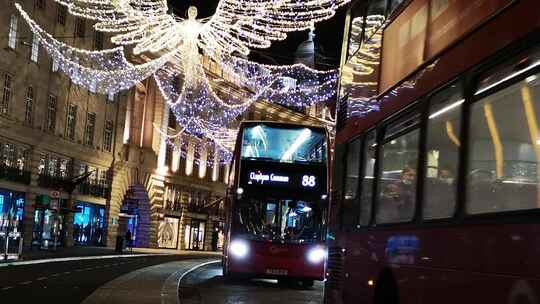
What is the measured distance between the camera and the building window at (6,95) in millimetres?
37469

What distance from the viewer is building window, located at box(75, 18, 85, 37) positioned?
148 ft

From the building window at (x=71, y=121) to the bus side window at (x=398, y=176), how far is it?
38688mm

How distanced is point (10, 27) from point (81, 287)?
23081 millimetres

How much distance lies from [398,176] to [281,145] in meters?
12.2

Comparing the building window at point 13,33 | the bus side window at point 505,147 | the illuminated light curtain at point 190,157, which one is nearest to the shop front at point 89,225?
the building window at point 13,33

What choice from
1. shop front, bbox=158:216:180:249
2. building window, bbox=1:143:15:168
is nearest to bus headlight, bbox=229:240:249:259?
building window, bbox=1:143:15:168

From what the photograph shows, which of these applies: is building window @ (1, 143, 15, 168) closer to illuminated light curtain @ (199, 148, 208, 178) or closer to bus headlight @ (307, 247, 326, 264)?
bus headlight @ (307, 247, 326, 264)

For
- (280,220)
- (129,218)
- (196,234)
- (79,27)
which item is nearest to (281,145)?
(280,220)

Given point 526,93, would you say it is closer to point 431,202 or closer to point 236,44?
point 431,202

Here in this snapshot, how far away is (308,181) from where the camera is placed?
19984 millimetres

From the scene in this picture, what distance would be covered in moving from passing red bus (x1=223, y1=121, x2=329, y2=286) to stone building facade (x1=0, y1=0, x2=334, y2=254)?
1522cm

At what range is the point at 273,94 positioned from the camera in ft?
237

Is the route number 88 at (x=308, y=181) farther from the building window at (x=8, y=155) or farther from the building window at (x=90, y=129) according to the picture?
the building window at (x=90, y=129)

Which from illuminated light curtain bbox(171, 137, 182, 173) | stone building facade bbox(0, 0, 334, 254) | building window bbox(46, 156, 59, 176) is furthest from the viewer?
illuminated light curtain bbox(171, 137, 182, 173)
